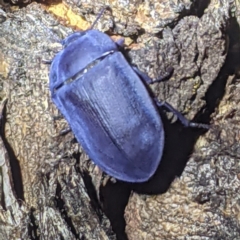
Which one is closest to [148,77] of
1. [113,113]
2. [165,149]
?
[113,113]

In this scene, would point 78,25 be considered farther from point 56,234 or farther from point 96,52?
point 56,234

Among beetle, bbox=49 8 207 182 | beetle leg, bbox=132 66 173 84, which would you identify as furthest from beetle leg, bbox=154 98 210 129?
beetle leg, bbox=132 66 173 84

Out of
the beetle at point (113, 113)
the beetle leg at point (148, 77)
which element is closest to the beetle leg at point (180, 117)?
the beetle at point (113, 113)

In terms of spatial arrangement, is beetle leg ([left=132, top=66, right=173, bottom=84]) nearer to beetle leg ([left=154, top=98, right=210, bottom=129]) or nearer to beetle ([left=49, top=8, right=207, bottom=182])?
beetle ([left=49, top=8, right=207, bottom=182])

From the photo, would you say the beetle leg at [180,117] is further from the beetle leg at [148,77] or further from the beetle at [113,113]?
the beetle leg at [148,77]

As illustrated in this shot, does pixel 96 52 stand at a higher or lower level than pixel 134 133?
higher

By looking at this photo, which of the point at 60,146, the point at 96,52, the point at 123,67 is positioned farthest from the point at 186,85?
the point at 60,146
